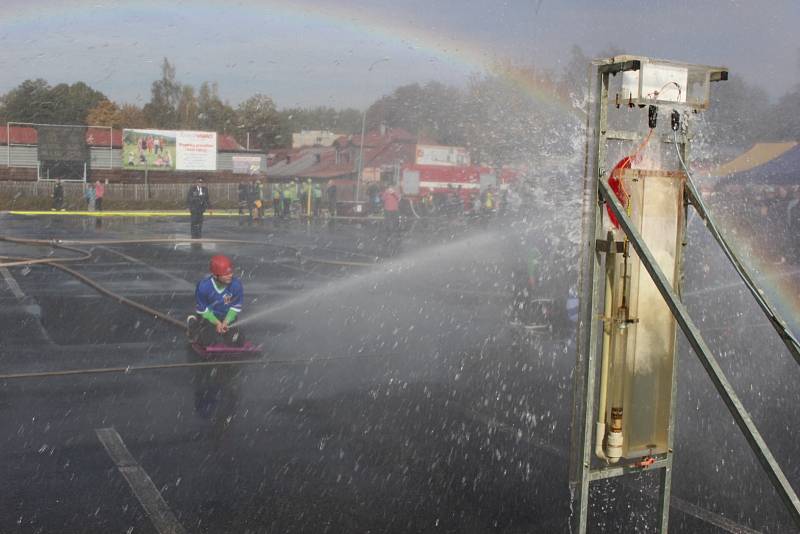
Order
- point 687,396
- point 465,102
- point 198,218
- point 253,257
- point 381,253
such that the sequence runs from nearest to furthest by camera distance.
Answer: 1. point 687,396
2. point 253,257
3. point 381,253
4. point 198,218
5. point 465,102

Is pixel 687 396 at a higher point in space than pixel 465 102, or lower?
lower

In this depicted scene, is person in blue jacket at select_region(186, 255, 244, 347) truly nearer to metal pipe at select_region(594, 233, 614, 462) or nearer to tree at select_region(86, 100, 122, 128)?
metal pipe at select_region(594, 233, 614, 462)

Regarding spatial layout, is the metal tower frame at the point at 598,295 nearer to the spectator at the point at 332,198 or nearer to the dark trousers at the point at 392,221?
the dark trousers at the point at 392,221

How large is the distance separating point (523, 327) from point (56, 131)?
33.4 m

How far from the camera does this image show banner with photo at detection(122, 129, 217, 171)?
42844 mm

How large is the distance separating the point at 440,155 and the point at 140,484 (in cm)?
3150

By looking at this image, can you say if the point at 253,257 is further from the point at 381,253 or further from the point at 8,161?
the point at 8,161

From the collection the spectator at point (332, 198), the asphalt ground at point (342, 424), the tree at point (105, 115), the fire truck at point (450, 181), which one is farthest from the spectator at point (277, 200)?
the asphalt ground at point (342, 424)

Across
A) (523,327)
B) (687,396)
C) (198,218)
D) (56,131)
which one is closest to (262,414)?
(687,396)

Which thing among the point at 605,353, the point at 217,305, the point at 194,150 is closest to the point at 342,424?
the point at 217,305

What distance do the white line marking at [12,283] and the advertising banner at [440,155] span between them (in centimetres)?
2135

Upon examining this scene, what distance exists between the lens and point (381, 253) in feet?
73.6

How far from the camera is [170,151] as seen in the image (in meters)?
44.1

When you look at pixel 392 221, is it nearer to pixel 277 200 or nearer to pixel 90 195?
pixel 277 200
